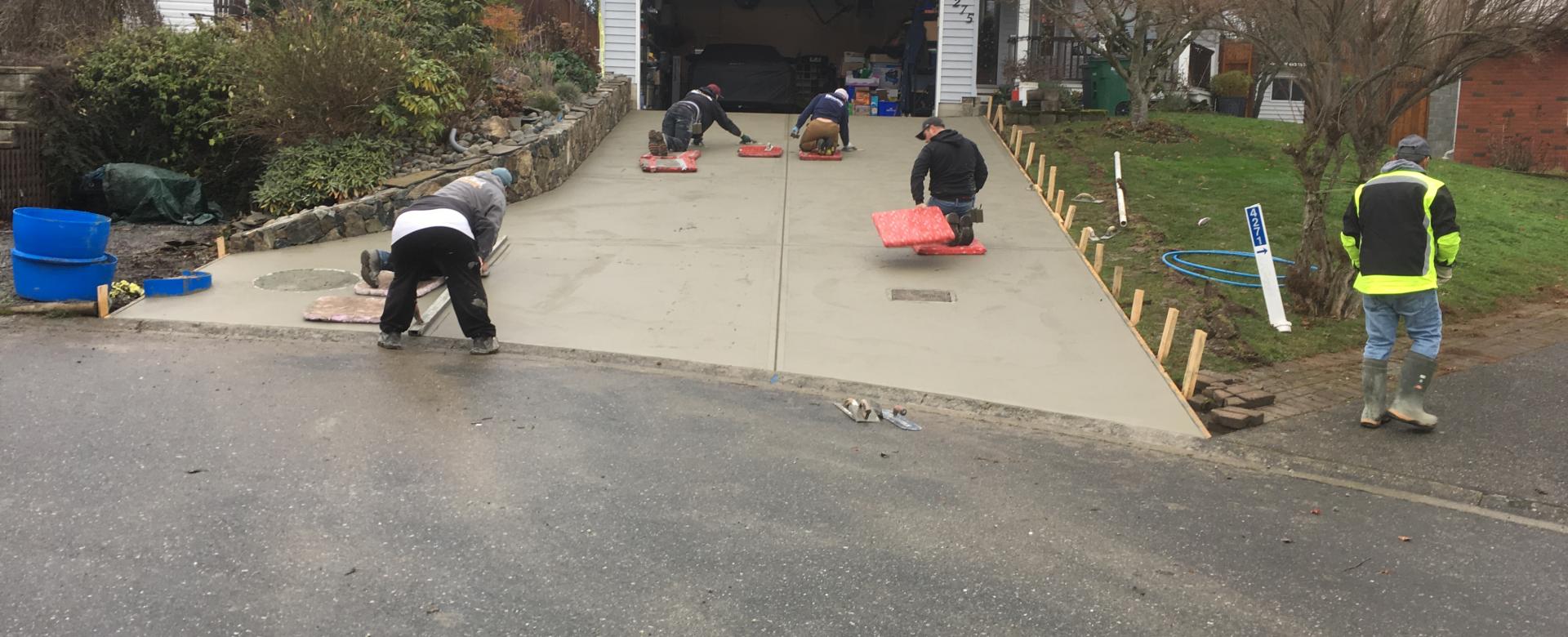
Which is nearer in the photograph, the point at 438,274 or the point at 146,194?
the point at 438,274

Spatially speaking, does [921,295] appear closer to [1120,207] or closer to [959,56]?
[1120,207]

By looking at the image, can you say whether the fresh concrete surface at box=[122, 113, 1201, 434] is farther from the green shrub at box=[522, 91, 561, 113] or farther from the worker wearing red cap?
the green shrub at box=[522, 91, 561, 113]

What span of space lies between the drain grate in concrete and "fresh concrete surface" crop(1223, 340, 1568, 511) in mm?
3287

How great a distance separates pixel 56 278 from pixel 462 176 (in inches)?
173

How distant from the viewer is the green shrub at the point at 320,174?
11.8 m

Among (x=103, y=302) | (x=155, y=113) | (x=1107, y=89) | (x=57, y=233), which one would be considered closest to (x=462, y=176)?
(x=155, y=113)

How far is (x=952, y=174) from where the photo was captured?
1121 cm

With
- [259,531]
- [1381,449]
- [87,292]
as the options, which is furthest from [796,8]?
[259,531]

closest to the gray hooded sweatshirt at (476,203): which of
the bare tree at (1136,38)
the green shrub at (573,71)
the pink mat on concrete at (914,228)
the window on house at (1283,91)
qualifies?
the pink mat on concrete at (914,228)

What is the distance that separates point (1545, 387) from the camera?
308 inches

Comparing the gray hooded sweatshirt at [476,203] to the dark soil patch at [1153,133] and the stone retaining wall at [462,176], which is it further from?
the dark soil patch at [1153,133]

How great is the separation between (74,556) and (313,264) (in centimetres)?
622

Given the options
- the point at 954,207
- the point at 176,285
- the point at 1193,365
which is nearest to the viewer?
the point at 1193,365

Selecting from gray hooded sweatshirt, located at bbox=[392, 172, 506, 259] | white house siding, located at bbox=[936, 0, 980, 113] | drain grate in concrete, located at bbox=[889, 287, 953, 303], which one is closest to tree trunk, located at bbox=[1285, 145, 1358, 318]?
drain grate in concrete, located at bbox=[889, 287, 953, 303]
